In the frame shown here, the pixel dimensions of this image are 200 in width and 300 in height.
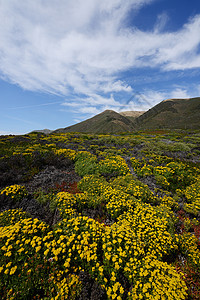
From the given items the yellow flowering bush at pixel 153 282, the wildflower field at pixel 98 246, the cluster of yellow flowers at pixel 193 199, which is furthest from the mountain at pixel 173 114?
the yellow flowering bush at pixel 153 282

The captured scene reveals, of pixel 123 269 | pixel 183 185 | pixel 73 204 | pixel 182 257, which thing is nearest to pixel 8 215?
pixel 73 204

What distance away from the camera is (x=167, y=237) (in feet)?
14.9

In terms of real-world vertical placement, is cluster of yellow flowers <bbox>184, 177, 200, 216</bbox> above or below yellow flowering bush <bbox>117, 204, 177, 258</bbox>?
below

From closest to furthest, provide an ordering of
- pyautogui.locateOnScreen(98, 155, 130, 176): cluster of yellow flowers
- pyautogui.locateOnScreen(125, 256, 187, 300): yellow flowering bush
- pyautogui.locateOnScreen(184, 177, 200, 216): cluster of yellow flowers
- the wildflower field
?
1. pyautogui.locateOnScreen(125, 256, 187, 300): yellow flowering bush
2. the wildflower field
3. pyautogui.locateOnScreen(184, 177, 200, 216): cluster of yellow flowers
4. pyautogui.locateOnScreen(98, 155, 130, 176): cluster of yellow flowers

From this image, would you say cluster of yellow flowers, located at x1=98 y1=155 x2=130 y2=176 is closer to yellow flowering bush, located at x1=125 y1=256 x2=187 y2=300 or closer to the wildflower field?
the wildflower field

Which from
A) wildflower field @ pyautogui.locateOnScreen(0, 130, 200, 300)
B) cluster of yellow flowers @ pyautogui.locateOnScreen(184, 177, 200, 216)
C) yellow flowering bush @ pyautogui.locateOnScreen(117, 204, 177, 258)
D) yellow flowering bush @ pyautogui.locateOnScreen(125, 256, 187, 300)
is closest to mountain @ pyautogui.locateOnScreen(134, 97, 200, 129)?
cluster of yellow flowers @ pyautogui.locateOnScreen(184, 177, 200, 216)

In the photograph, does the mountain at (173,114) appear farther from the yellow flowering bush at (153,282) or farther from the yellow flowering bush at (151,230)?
the yellow flowering bush at (153,282)

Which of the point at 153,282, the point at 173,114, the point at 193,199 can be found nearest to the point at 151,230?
the point at 153,282

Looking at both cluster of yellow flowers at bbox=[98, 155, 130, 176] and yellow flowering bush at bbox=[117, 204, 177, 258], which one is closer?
yellow flowering bush at bbox=[117, 204, 177, 258]

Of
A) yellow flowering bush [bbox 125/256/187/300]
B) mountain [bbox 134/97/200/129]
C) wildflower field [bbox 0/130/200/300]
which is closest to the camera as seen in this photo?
yellow flowering bush [bbox 125/256/187/300]

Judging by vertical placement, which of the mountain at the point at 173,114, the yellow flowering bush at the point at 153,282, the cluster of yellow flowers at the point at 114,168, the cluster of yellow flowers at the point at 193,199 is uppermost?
the mountain at the point at 173,114

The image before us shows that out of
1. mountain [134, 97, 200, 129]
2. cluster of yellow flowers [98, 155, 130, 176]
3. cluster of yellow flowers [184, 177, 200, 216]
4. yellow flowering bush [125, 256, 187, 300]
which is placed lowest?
cluster of yellow flowers [184, 177, 200, 216]

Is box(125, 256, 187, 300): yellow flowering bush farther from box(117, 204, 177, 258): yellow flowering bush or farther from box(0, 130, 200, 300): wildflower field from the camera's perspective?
box(117, 204, 177, 258): yellow flowering bush

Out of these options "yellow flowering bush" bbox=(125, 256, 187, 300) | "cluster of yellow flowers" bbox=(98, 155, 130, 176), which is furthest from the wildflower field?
"cluster of yellow flowers" bbox=(98, 155, 130, 176)
